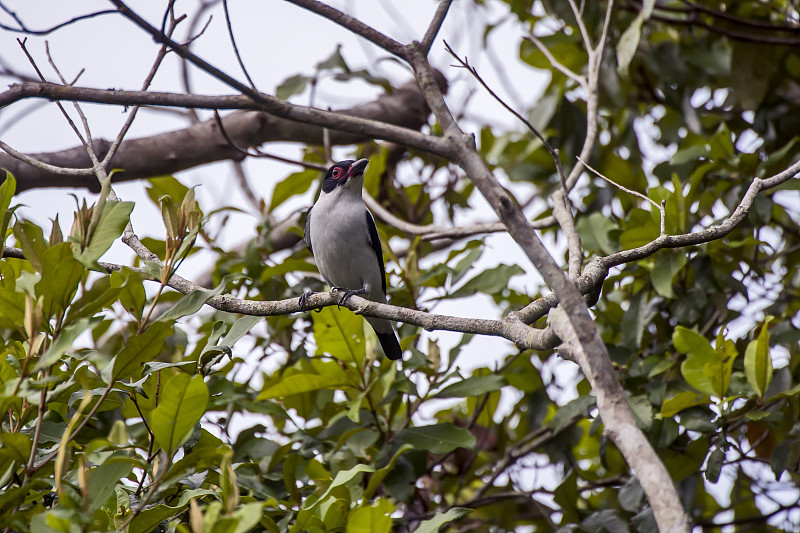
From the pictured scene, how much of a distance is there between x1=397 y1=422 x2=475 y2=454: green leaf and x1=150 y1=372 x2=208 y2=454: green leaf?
4.79ft

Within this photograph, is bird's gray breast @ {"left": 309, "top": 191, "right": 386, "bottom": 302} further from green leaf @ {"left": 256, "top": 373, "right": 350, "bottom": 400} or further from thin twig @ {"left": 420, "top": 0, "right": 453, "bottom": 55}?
thin twig @ {"left": 420, "top": 0, "right": 453, "bottom": 55}

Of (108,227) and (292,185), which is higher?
(292,185)

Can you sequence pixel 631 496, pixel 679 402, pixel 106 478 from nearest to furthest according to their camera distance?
pixel 106 478 < pixel 679 402 < pixel 631 496

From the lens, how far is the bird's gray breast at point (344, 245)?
4.49m

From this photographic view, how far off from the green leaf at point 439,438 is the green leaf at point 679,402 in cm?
78

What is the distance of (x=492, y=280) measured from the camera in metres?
3.74

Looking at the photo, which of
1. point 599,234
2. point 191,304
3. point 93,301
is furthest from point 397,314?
point 599,234

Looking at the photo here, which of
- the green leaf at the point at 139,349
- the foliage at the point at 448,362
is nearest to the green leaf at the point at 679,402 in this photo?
the foliage at the point at 448,362

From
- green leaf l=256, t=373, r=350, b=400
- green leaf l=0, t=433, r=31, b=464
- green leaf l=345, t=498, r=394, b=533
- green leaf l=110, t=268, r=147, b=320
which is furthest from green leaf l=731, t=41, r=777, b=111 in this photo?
green leaf l=0, t=433, r=31, b=464

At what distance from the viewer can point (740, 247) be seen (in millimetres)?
3674

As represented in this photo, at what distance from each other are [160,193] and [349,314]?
150cm

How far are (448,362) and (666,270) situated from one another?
1.07 metres

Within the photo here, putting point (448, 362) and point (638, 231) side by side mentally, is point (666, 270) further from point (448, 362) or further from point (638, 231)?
point (448, 362)

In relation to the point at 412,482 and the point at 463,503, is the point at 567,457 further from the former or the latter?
the point at 412,482
